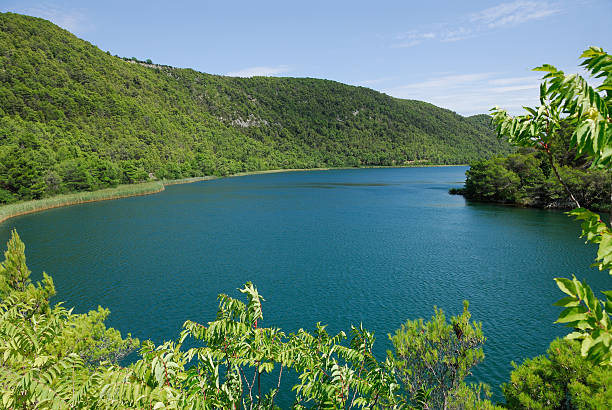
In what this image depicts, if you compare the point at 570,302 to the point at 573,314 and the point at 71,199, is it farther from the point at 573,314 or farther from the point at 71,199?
the point at 71,199

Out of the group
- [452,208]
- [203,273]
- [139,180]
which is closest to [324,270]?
[203,273]

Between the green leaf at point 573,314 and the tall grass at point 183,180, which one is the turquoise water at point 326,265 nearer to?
the green leaf at point 573,314

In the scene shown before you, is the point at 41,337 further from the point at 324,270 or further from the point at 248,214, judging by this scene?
the point at 248,214

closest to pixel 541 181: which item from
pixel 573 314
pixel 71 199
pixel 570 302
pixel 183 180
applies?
pixel 570 302

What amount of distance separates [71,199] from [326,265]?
3042 inches

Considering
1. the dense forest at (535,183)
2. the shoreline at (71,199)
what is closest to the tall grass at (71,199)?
the shoreline at (71,199)

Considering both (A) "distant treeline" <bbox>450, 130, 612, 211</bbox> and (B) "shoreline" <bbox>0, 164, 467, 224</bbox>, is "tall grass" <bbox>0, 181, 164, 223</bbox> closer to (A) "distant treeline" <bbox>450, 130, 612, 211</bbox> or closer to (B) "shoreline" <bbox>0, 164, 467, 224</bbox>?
(B) "shoreline" <bbox>0, 164, 467, 224</bbox>

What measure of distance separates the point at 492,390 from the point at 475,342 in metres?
8.90

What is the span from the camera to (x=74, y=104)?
165 m

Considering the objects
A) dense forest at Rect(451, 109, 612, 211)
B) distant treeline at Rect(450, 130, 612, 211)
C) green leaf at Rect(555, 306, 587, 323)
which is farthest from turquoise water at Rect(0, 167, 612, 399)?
green leaf at Rect(555, 306, 587, 323)

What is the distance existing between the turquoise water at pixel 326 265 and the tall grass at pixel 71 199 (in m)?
4.68

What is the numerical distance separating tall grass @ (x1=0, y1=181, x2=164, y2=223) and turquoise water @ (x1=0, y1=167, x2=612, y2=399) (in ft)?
15.4

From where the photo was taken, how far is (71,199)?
87.3m

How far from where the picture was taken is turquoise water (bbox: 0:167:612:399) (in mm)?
28609
